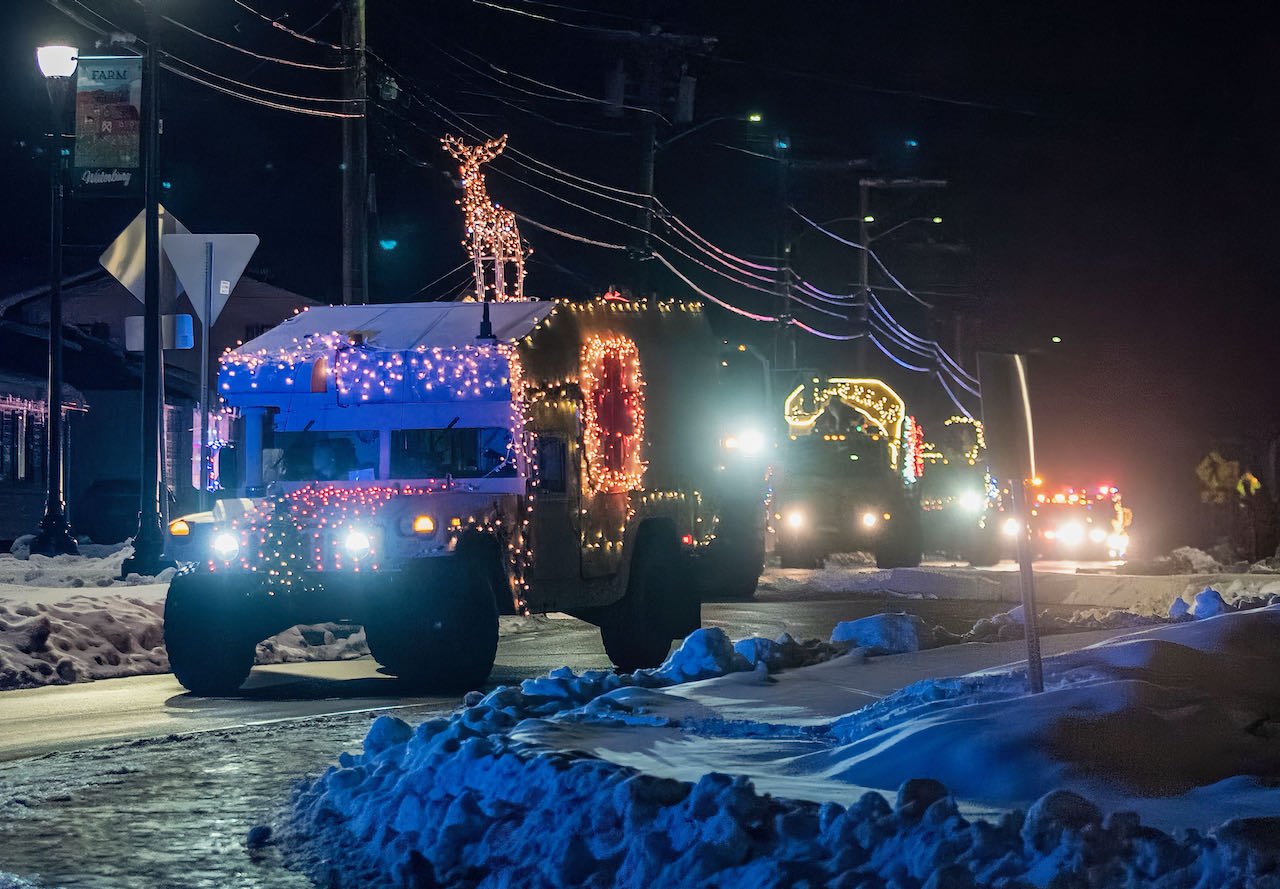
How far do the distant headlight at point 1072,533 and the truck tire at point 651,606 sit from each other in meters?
30.6

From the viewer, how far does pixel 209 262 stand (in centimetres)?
1908

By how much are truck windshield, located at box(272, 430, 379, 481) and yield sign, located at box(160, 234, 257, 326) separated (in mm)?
4056

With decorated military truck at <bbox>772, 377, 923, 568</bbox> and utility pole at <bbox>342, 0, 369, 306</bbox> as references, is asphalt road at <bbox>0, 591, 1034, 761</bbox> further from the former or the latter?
decorated military truck at <bbox>772, 377, 923, 568</bbox>

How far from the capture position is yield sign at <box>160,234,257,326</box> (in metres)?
19.0

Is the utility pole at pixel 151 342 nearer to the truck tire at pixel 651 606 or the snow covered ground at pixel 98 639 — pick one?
the snow covered ground at pixel 98 639

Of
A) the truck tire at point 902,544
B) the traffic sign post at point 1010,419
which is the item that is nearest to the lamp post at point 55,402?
the truck tire at point 902,544

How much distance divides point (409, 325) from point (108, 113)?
9.32 meters

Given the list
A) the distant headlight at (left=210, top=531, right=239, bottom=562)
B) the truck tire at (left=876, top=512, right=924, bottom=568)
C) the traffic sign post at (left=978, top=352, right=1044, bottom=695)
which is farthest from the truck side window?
the truck tire at (left=876, top=512, right=924, bottom=568)

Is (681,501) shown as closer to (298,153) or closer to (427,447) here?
(427,447)

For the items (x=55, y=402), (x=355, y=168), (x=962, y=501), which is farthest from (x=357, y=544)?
(x=962, y=501)

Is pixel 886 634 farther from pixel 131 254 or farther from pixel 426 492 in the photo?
pixel 131 254

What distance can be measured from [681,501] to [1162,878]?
476 inches

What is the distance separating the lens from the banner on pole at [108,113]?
23141mm

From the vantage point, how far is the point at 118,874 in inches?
295
